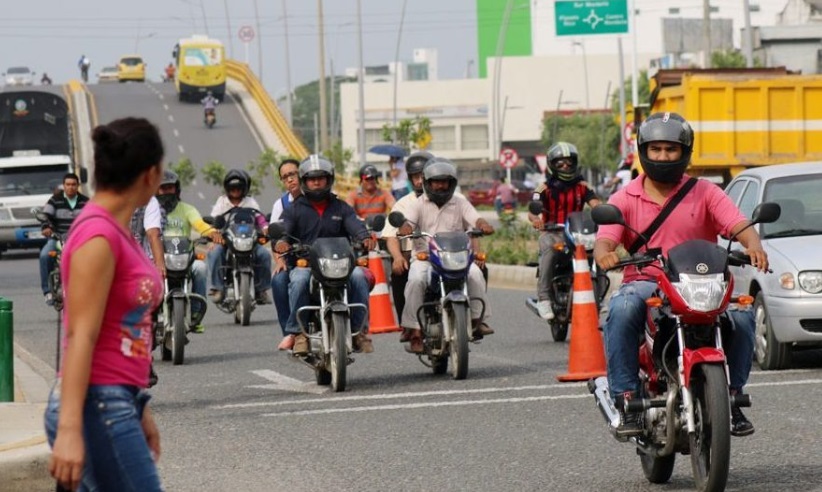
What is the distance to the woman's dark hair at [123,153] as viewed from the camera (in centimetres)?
528

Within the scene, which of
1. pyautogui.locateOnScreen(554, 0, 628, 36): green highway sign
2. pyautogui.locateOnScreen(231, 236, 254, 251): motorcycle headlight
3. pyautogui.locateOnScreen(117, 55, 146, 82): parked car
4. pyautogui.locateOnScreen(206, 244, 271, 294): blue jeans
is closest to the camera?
pyautogui.locateOnScreen(231, 236, 254, 251): motorcycle headlight

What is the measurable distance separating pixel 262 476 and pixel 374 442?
1263 millimetres

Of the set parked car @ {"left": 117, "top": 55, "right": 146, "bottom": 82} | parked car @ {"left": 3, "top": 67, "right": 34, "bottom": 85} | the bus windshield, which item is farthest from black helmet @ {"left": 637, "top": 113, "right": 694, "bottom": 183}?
parked car @ {"left": 3, "top": 67, "right": 34, "bottom": 85}

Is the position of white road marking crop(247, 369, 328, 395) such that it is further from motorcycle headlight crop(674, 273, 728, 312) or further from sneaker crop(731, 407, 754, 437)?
motorcycle headlight crop(674, 273, 728, 312)

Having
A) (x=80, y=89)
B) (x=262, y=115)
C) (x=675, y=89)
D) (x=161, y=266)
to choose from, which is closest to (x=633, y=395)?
(x=161, y=266)

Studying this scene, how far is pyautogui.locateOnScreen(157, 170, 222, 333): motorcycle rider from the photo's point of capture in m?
16.7

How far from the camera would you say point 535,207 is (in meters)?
16.4

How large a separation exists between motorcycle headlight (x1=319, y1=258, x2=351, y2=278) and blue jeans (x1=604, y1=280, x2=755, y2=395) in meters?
4.97

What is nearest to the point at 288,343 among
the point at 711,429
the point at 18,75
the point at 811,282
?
the point at 811,282

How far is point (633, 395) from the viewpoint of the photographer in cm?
850

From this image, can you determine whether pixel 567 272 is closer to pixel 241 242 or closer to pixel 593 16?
pixel 241 242

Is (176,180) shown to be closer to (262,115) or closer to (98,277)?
(98,277)

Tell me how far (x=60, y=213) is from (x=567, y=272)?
22.1 feet

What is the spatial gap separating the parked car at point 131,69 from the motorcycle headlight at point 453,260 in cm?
9078
